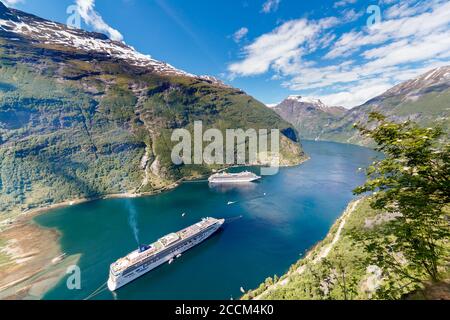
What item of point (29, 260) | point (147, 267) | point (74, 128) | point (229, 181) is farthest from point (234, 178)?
point (74, 128)

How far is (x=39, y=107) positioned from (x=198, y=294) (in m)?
153

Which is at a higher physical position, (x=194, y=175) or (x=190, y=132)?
(x=190, y=132)

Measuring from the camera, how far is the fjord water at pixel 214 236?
148 feet

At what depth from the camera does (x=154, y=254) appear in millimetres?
50812

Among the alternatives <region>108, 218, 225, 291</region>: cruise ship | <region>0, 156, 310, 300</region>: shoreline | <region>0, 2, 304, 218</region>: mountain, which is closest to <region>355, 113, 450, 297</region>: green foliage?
<region>108, 218, 225, 291</region>: cruise ship

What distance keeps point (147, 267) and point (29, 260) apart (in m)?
35.2

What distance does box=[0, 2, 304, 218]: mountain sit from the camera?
113 metres

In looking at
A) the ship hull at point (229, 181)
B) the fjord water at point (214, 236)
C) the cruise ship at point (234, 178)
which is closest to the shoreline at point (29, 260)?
the fjord water at point (214, 236)

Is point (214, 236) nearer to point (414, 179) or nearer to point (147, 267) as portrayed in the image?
point (147, 267)

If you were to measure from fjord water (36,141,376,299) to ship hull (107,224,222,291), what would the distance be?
46.3 inches

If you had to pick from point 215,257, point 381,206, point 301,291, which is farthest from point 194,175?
point 381,206

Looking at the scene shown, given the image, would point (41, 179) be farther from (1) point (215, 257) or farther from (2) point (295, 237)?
(2) point (295, 237)

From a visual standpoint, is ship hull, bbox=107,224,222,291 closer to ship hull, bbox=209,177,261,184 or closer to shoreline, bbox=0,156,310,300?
shoreline, bbox=0,156,310,300

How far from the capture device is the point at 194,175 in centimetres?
14062
